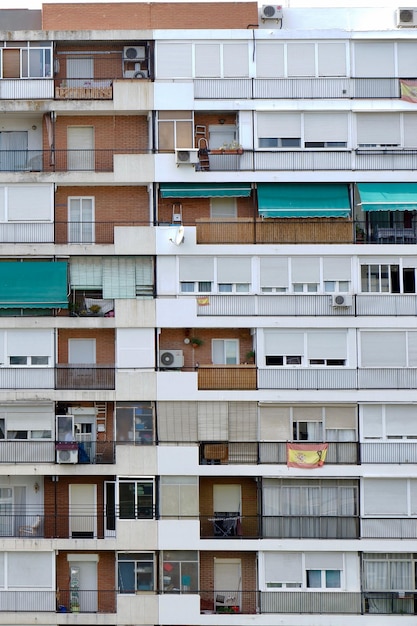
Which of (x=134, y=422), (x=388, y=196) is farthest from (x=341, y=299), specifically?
(x=134, y=422)

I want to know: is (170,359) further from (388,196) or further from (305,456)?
(388,196)

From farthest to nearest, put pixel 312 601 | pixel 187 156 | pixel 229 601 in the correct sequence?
pixel 187 156
pixel 229 601
pixel 312 601

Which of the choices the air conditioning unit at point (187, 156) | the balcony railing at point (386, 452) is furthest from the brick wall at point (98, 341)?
the balcony railing at point (386, 452)

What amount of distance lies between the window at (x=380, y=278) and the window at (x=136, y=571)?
419 inches

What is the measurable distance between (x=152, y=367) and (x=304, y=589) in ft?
26.8

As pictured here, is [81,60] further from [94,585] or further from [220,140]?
[94,585]

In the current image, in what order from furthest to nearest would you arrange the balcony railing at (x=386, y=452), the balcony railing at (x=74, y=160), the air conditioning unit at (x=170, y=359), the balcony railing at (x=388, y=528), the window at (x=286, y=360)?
the balcony railing at (x=74, y=160), the window at (x=286, y=360), the air conditioning unit at (x=170, y=359), the balcony railing at (x=386, y=452), the balcony railing at (x=388, y=528)

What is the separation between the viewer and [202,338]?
3931cm

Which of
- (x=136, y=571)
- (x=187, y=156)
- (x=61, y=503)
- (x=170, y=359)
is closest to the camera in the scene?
(x=136, y=571)

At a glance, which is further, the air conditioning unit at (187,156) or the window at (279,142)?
the window at (279,142)

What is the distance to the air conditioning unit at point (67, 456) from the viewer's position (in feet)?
125

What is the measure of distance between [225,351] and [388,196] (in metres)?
6.97

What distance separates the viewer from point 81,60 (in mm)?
40344

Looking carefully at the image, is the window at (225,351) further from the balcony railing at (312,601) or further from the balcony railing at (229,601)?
the balcony railing at (312,601)
